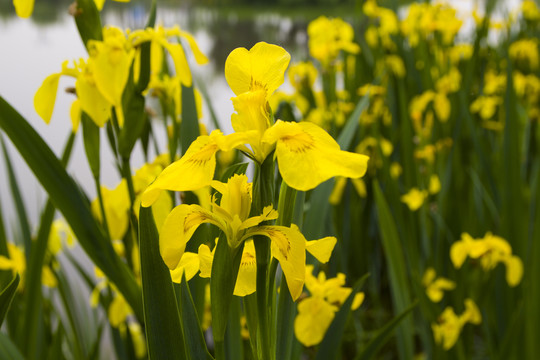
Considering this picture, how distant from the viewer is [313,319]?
0.57 meters

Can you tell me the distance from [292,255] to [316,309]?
0.90 ft

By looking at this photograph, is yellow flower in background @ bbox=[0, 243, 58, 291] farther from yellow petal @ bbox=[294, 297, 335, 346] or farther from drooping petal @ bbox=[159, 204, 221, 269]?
drooping petal @ bbox=[159, 204, 221, 269]

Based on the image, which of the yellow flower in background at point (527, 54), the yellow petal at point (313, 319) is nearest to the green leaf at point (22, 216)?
the yellow petal at point (313, 319)

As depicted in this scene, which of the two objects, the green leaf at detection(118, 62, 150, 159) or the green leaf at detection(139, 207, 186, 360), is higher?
the green leaf at detection(118, 62, 150, 159)

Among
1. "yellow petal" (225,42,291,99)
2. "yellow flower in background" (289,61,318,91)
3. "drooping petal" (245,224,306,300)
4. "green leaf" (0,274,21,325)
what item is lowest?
"yellow flower in background" (289,61,318,91)

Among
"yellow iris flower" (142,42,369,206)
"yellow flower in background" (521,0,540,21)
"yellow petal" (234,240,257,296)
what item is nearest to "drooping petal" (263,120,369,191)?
"yellow iris flower" (142,42,369,206)

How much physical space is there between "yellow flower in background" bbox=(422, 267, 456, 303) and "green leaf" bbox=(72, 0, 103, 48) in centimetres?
70

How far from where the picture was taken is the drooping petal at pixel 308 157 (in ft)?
0.96

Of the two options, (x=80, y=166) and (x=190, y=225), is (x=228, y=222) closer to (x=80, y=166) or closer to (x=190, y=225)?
(x=190, y=225)

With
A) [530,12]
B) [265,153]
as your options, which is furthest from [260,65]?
[530,12]

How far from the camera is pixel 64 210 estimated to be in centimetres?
56

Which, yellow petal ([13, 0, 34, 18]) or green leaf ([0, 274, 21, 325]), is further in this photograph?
yellow petal ([13, 0, 34, 18])

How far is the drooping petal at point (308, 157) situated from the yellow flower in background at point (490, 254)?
650 mm

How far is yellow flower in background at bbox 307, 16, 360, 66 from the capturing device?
1636 mm
